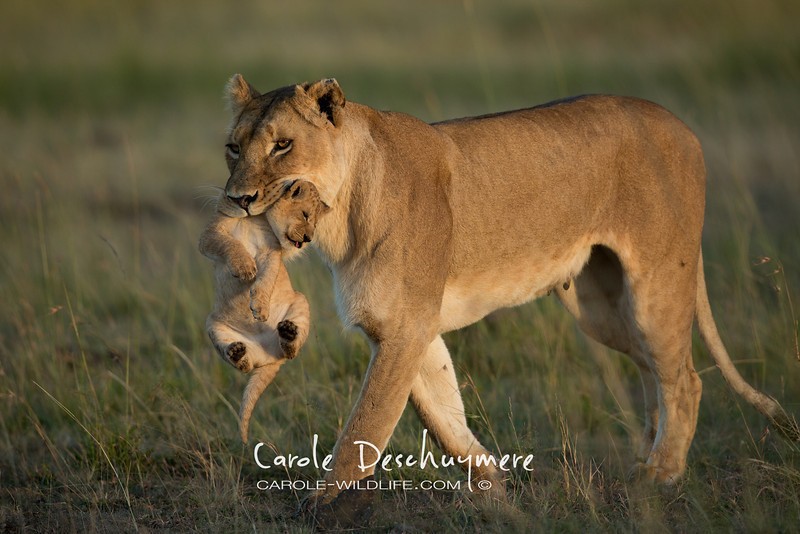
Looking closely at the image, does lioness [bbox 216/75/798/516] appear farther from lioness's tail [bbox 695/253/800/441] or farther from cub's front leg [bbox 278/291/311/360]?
cub's front leg [bbox 278/291/311/360]

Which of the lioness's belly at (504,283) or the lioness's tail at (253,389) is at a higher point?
the lioness's belly at (504,283)

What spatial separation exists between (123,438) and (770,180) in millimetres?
6871

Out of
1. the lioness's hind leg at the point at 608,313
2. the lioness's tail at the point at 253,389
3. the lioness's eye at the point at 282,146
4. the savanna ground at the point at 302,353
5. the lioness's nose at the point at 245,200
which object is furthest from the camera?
the lioness's hind leg at the point at 608,313

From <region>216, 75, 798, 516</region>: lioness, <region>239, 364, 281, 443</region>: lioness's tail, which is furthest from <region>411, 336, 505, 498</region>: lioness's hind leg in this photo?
<region>239, 364, 281, 443</region>: lioness's tail

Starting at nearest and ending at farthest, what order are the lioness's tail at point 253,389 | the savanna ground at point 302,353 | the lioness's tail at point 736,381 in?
the lioness's tail at point 253,389 → the savanna ground at point 302,353 → the lioness's tail at point 736,381

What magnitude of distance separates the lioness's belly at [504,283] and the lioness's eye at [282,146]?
95 centimetres

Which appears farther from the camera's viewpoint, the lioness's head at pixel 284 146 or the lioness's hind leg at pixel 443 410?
the lioness's hind leg at pixel 443 410

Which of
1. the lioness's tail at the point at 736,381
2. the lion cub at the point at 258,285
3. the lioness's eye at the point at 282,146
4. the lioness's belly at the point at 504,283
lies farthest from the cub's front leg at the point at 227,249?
the lioness's tail at the point at 736,381

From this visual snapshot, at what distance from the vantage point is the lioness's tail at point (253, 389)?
14.9 ft

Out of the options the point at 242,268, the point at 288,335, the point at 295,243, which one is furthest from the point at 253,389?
the point at 295,243

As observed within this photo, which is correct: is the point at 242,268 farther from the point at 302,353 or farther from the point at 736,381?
the point at 736,381

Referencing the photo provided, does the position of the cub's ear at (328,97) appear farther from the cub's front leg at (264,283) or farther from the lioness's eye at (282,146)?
the cub's front leg at (264,283)

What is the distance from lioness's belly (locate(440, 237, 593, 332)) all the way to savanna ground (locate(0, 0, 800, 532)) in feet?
1.79

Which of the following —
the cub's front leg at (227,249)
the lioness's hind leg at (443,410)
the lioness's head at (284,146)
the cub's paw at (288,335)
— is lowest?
the lioness's hind leg at (443,410)
